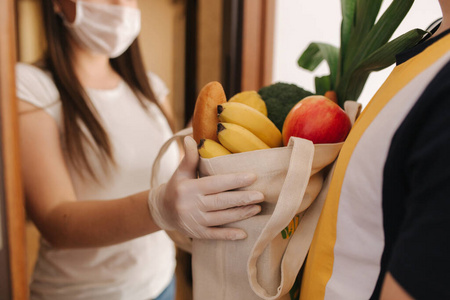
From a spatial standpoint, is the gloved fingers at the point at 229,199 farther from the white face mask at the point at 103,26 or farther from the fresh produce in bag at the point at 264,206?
the white face mask at the point at 103,26

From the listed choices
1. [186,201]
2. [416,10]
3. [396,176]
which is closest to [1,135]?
[186,201]

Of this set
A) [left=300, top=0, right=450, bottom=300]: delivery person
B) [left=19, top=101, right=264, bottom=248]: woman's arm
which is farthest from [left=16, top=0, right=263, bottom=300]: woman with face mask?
[left=300, top=0, right=450, bottom=300]: delivery person

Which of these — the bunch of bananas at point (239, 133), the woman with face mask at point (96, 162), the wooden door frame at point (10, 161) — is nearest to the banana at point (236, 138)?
the bunch of bananas at point (239, 133)

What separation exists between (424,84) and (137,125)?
89 cm

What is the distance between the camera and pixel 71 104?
955 mm

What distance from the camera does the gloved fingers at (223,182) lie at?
0.48m

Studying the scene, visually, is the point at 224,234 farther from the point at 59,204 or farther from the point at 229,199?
the point at 59,204

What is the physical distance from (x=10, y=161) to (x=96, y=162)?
350 millimetres

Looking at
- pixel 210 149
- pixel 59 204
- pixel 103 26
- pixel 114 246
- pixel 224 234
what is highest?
pixel 103 26

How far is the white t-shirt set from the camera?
949 millimetres

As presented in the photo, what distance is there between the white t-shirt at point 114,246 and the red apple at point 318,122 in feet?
2.12

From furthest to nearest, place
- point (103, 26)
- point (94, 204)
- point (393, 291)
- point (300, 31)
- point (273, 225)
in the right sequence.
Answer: point (300, 31), point (103, 26), point (94, 204), point (273, 225), point (393, 291)

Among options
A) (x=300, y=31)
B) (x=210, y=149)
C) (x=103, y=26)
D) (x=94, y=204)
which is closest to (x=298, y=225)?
(x=210, y=149)

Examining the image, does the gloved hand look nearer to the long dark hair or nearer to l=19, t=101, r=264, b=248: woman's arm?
→ l=19, t=101, r=264, b=248: woman's arm
